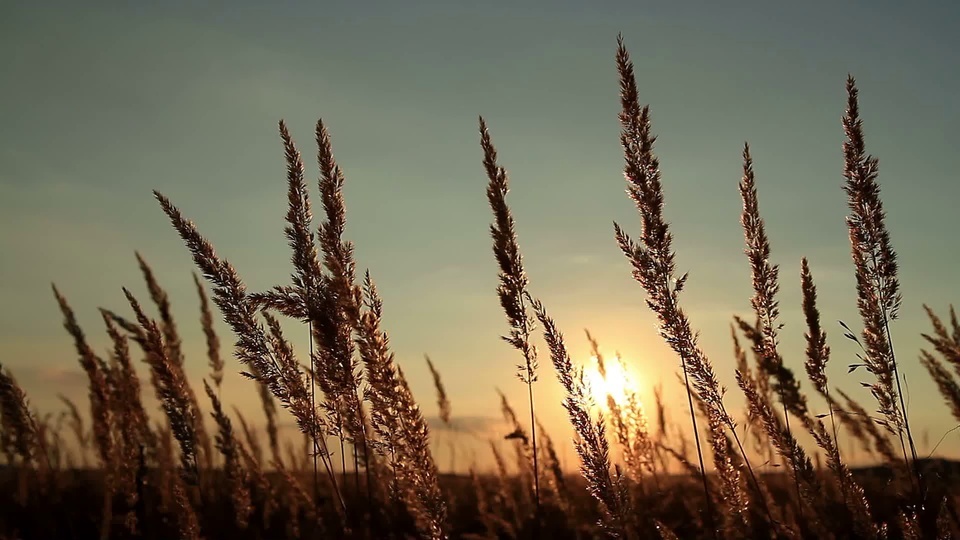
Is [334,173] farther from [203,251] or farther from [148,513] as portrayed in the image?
[148,513]

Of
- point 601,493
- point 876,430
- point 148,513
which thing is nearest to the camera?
point 601,493

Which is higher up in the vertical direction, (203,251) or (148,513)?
(203,251)

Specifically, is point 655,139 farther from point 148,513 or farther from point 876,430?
point 148,513

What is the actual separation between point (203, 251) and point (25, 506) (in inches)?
217

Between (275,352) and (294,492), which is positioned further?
(294,492)

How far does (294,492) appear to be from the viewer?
6.27 meters

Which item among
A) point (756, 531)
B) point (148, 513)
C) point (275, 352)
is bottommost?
point (756, 531)

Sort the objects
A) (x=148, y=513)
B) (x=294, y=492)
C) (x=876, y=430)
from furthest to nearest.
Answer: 1. (x=148, y=513)
2. (x=294, y=492)
3. (x=876, y=430)

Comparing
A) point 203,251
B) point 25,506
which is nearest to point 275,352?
point 203,251

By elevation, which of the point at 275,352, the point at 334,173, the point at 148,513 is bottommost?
the point at 148,513

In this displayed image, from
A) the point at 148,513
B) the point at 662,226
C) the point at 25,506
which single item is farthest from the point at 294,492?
the point at 662,226

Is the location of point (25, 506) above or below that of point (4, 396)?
below

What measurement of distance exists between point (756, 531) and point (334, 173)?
5300 millimetres

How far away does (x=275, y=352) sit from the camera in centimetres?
383
